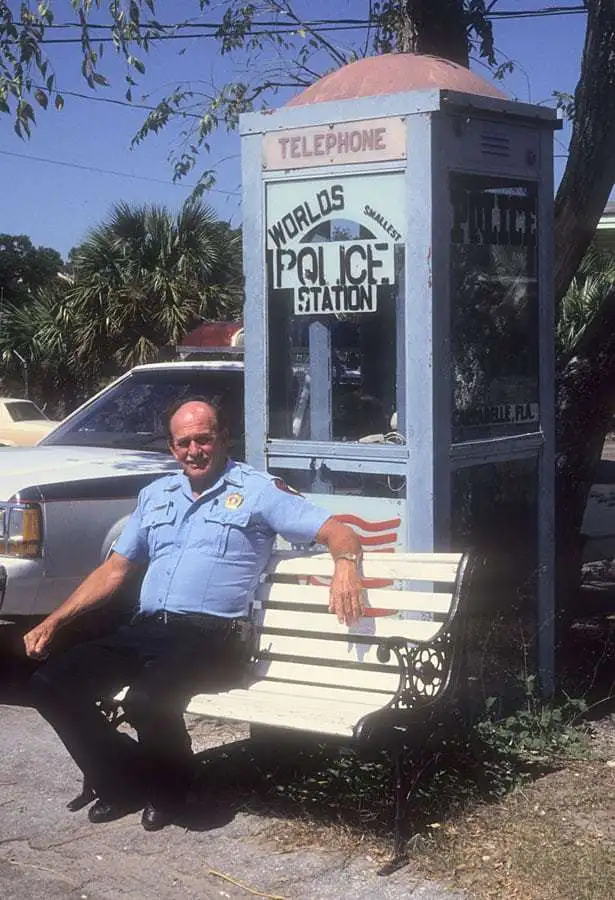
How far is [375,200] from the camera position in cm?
524

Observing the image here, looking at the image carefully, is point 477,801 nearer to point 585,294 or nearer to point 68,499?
point 68,499

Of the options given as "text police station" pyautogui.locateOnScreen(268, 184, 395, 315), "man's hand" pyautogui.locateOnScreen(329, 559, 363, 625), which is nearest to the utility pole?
"text police station" pyautogui.locateOnScreen(268, 184, 395, 315)

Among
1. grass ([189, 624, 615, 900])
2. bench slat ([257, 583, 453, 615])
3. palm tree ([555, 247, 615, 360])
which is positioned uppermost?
palm tree ([555, 247, 615, 360])

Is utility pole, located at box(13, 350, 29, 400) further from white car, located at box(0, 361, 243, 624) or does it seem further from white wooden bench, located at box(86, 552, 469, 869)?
white wooden bench, located at box(86, 552, 469, 869)

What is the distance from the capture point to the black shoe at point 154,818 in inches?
186

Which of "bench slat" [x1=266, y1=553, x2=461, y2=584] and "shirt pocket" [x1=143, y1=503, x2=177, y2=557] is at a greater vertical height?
"shirt pocket" [x1=143, y1=503, x2=177, y2=557]

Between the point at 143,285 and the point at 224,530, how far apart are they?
1578 cm

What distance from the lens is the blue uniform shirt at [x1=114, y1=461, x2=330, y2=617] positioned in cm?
491

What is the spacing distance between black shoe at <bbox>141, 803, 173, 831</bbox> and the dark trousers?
27 millimetres

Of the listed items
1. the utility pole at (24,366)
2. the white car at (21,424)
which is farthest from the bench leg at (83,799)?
the utility pole at (24,366)

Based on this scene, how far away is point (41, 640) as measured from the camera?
4895 millimetres

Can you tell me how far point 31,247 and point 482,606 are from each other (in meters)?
53.4

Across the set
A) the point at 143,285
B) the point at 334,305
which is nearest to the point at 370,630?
the point at 334,305

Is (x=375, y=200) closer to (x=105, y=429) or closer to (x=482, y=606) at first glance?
(x=482, y=606)
